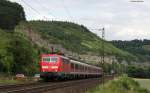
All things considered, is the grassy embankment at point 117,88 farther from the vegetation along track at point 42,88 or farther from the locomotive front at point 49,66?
the locomotive front at point 49,66

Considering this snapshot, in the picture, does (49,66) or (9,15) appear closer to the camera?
(49,66)

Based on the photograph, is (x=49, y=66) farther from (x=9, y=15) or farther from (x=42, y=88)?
(x=9, y=15)

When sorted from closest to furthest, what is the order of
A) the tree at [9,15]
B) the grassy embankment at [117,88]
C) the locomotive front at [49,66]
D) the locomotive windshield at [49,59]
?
1. the grassy embankment at [117,88]
2. the locomotive front at [49,66]
3. the locomotive windshield at [49,59]
4. the tree at [9,15]

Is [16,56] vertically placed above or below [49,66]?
above

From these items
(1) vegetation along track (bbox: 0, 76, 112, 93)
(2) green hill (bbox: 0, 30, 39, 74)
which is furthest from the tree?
(1) vegetation along track (bbox: 0, 76, 112, 93)

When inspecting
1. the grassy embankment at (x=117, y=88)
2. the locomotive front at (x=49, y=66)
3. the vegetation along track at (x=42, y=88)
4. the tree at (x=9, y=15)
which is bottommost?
the grassy embankment at (x=117, y=88)

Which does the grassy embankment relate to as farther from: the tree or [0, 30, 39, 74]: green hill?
the tree

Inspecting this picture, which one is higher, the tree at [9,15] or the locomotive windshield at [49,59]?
the tree at [9,15]

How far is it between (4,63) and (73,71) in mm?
17005

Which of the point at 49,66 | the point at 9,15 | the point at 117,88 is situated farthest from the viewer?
the point at 9,15

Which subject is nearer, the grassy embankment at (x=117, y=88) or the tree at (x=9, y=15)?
the grassy embankment at (x=117, y=88)

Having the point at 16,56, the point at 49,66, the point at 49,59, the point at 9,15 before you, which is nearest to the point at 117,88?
the point at 49,66

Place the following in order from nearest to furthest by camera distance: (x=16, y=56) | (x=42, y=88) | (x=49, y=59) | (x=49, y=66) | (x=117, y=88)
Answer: (x=42, y=88) → (x=117, y=88) → (x=49, y=66) → (x=49, y=59) → (x=16, y=56)

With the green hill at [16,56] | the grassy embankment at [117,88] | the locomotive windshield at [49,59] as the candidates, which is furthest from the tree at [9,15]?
the locomotive windshield at [49,59]
